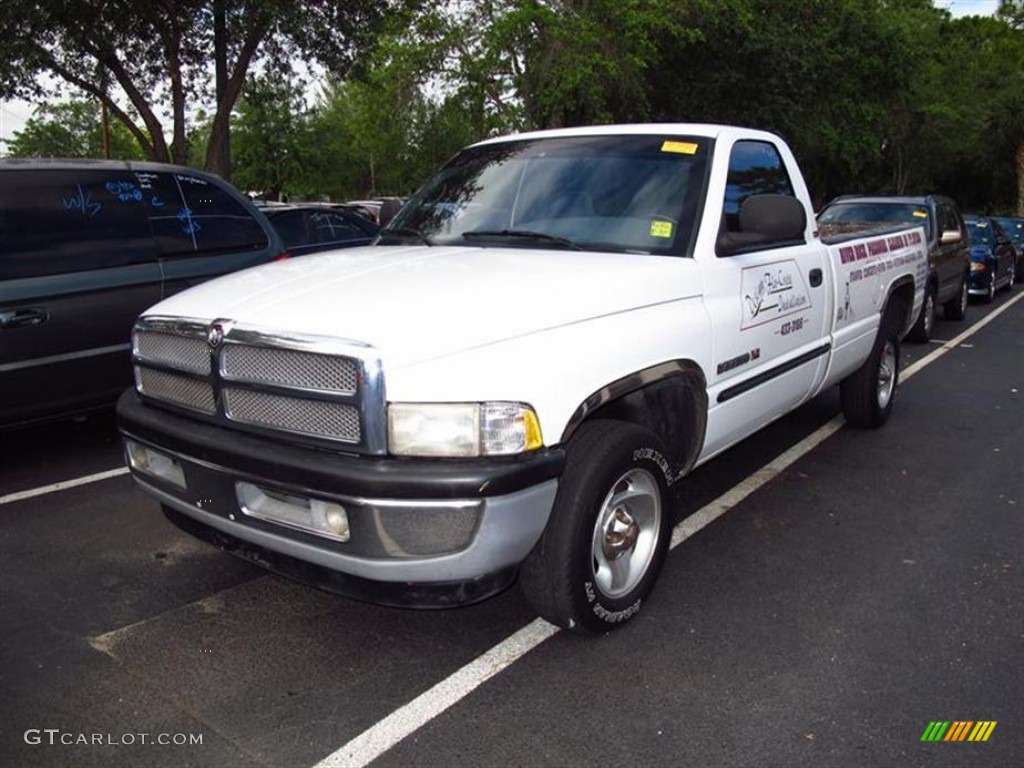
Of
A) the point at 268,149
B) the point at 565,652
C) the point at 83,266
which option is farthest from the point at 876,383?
the point at 268,149

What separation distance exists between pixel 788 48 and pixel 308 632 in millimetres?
20599

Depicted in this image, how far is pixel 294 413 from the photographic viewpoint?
2.80 m

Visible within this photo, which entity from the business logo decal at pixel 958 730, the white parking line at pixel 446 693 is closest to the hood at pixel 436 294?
the white parking line at pixel 446 693

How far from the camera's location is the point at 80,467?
5.36 meters

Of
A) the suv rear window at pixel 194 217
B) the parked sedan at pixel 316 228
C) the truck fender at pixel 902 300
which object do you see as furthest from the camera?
the parked sedan at pixel 316 228

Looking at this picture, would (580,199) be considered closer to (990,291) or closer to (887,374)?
(887,374)

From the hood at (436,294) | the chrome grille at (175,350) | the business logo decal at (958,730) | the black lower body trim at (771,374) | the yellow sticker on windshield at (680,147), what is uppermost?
the yellow sticker on windshield at (680,147)

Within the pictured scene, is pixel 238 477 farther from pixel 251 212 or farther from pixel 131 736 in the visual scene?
pixel 251 212

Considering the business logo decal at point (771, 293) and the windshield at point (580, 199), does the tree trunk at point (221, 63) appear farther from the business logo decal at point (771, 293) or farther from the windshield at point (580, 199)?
the business logo decal at point (771, 293)

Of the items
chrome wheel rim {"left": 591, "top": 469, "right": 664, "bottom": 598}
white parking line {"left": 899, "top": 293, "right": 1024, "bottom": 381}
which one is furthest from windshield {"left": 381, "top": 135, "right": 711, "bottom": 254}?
white parking line {"left": 899, "top": 293, "right": 1024, "bottom": 381}

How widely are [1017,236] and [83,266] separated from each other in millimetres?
21203

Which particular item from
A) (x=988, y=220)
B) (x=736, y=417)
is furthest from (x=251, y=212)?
(x=988, y=220)

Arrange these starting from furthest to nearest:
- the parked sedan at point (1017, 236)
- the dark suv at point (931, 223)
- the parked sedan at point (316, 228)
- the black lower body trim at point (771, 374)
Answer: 1. the parked sedan at point (1017, 236)
2. the dark suv at point (931, 223)
3. the parked sedan at point (316, 228)
4. the black lower body trim at point (771, 374)

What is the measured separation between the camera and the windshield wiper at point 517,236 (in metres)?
3.75
